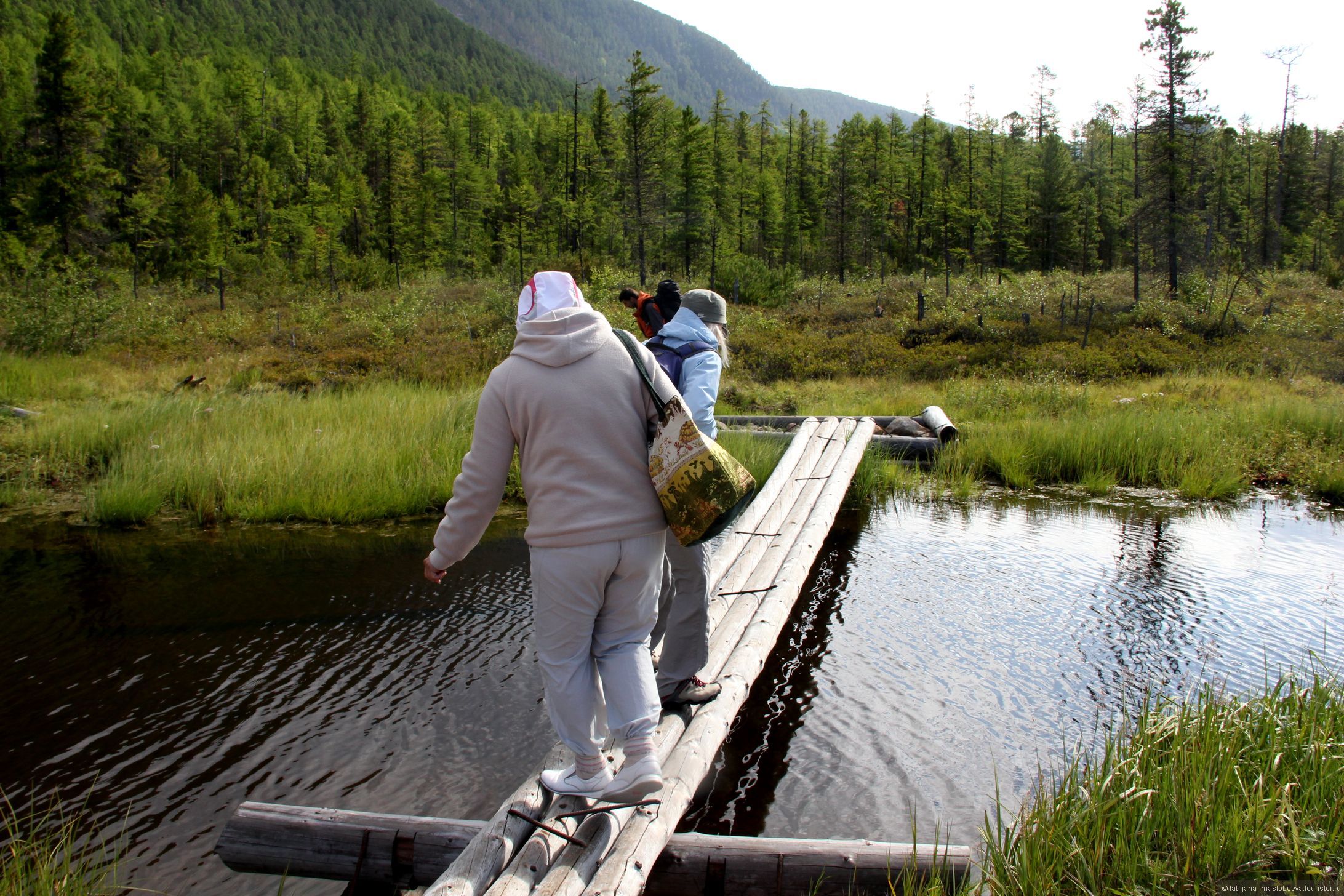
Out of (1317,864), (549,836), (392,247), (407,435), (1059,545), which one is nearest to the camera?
(1317,864)

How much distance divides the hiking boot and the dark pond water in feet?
2.02

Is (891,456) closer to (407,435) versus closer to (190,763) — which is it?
(407,435)

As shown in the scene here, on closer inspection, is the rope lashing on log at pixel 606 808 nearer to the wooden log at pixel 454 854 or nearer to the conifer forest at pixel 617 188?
the wooden log at pixel 454 854

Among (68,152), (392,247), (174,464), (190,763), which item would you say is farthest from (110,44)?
(190,763)

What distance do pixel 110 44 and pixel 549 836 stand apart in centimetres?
9238

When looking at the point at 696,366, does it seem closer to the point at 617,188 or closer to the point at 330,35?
the point at 617,188

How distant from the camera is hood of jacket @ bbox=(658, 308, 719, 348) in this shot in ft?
12.0

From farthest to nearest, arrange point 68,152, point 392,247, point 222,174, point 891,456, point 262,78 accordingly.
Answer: point 262,78, point 222,174, point 392,247, point 68,152, point 891,456

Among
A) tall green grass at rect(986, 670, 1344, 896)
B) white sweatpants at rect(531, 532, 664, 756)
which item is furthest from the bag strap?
tall green grass at rect(986, 670, 1344, 896)

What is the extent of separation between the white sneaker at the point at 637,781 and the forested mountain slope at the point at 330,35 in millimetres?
82951

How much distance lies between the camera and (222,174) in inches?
1913

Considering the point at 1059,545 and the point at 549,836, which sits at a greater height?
the point at 549,836

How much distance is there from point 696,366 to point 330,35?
137737 millimetres

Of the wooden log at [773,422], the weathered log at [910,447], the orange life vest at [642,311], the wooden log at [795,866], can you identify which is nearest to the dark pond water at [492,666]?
the wooden log at [795,866]
